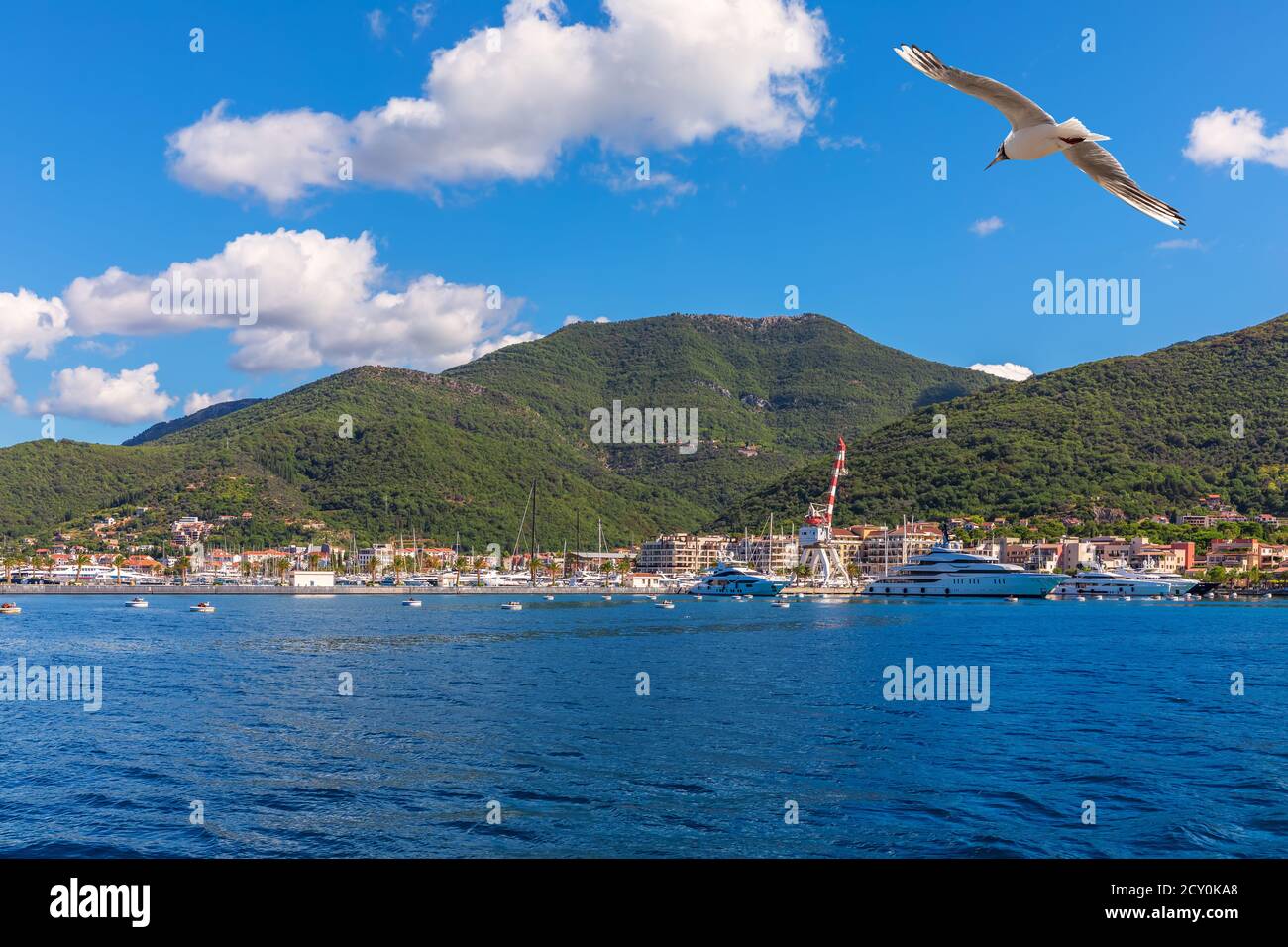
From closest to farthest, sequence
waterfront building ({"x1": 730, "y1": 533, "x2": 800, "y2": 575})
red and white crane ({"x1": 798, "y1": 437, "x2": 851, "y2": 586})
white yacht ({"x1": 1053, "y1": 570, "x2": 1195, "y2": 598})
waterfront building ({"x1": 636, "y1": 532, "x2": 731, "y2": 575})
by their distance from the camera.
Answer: white yacht ({"x1": 1053, "y1": 570, "x2": 1195, "y2": 598}) → red and white crane ({"x1": 798, "y1": 437, "x2": 851, "y2": 586}) → waterfront building ({"x1": 730, "y1": 533, "x2": 800, "y2": 575}) → waterfront building ({"x1": 636, "y1": 532, "x2": 731, "y2": 575})

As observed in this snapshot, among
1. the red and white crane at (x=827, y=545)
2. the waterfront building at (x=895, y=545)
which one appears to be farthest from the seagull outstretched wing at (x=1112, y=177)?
the waterfront building at (x=895, y=545)

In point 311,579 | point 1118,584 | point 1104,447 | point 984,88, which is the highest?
point 1104,447

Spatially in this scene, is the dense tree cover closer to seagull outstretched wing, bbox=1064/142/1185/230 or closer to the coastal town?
the coastal town

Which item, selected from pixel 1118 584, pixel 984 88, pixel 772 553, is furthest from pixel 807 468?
pixel 984 88

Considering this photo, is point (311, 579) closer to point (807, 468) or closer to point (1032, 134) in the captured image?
point (807, 468)

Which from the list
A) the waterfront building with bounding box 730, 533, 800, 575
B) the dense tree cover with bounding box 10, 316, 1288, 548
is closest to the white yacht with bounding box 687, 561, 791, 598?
the waterfront building with bounding box 730, 533, 800, 575

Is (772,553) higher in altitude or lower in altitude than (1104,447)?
lower

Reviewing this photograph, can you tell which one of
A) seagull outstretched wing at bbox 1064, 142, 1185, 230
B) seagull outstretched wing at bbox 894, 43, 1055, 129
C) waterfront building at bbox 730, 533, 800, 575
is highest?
seagull outstretched wing at bbox 894, 43, 1055, 129
